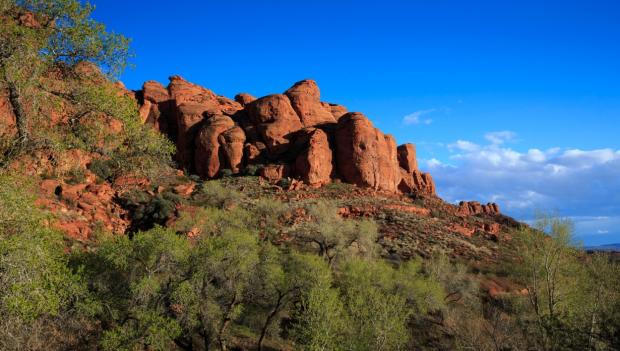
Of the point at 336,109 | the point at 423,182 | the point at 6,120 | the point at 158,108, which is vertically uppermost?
the point at 336,109

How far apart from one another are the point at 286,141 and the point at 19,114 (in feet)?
222

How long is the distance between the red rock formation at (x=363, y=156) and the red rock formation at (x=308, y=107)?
8199mm

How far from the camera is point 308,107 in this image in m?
85.8

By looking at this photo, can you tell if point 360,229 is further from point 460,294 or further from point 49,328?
point 49,328

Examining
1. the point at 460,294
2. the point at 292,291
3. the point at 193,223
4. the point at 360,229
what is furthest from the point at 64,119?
the point at 460,294

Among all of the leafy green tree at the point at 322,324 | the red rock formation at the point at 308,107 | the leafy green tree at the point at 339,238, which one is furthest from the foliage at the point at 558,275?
the red rock formation at the point at 308,107

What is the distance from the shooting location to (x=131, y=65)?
11125mm

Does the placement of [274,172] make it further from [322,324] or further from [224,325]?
[322,324]

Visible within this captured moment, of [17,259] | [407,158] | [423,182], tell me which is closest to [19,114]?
[17,259]

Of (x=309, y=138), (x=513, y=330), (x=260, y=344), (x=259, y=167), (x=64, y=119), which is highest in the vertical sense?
(x=309, y=138)

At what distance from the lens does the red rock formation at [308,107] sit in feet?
275

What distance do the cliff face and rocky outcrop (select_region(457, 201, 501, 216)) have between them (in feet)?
23.2

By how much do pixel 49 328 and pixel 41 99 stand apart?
11878 millimetres

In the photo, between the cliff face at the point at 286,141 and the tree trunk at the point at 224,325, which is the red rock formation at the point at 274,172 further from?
the tree trunk at the point at 224,325
